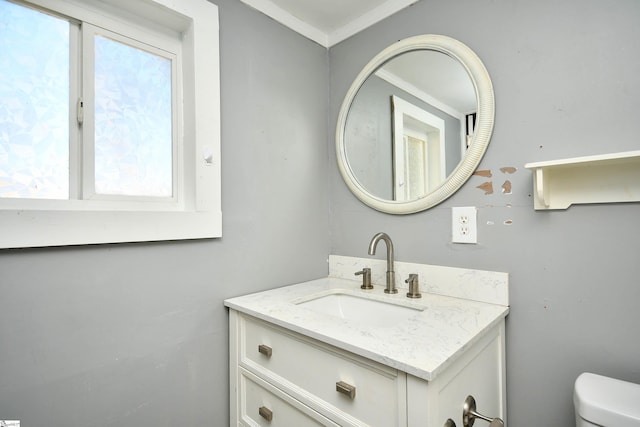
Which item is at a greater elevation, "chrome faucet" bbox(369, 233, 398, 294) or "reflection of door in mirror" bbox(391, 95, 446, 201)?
"reflection of door in mirror" bbox(391, 95, 446, 201)

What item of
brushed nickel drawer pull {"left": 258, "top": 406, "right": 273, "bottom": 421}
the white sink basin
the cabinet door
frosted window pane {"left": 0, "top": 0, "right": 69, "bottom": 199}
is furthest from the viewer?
the white sink basin

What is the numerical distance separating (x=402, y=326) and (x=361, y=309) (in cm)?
38

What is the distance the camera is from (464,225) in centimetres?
111

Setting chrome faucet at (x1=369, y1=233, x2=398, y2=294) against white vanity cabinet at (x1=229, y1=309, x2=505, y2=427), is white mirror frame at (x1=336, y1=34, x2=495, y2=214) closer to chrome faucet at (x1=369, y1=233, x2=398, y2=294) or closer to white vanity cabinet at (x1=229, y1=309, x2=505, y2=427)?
chrome faucet at (x1=369, y1=233, x2=398, y2=294)

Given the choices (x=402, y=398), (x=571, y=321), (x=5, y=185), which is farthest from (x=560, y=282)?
(x=5, y=185)

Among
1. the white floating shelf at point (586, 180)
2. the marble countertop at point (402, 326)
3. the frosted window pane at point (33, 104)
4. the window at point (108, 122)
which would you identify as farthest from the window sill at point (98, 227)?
the white floating shelf at point (586, 180)

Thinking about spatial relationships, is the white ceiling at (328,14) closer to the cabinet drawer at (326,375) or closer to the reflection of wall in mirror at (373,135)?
the reflection of wall in mirror at (373,135)

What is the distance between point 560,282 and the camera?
93 centimetres

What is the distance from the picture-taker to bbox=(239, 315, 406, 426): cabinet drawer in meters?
0.69

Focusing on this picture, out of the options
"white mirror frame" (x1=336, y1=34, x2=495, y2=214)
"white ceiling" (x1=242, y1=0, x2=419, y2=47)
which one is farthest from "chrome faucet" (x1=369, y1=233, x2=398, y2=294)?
"white ceiling" (x1=242, y1=0, x2=419, y2=47)

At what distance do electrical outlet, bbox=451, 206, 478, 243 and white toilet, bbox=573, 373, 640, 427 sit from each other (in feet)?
1.60

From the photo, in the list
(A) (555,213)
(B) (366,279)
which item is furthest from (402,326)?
(A) (555,213)

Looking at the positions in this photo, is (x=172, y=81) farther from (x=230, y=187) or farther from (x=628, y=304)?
(x=628, y=304)

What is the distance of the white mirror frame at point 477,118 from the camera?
1.06 meters
